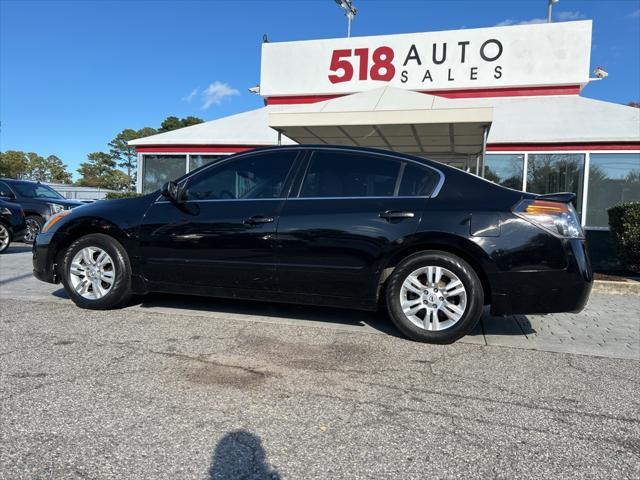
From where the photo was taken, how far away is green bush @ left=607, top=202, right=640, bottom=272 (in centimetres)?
736

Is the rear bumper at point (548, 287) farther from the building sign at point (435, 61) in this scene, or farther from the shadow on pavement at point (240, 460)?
the building sign at point (435, 61)

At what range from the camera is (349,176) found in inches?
167

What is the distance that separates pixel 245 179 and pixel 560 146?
8.70 m

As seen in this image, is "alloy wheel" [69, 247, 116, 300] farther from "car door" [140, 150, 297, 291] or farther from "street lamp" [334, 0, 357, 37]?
"street lamp" [334, 0, 357, 37]

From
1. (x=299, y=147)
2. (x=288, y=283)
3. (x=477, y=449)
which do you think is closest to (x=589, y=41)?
(x=299, y=147)

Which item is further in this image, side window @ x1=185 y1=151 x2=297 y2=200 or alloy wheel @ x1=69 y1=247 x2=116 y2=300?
alloy wheel @ x1=69 y1=247 x2=116 y2=300

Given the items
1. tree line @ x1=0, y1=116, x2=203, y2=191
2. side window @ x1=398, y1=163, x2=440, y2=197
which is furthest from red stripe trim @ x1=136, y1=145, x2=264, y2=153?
tree line @ x1=0, y1=116, x2=203, y2=191

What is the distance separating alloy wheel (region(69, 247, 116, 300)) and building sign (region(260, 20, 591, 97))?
1072cm

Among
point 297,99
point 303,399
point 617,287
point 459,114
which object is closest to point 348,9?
point 297,99

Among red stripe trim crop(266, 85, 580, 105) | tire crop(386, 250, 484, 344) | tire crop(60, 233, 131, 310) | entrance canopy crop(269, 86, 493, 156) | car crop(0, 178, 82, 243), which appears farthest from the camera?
red stripe trim crop(266, 85, 580, 105)

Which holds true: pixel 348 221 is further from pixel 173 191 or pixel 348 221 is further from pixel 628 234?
pixel 628 234

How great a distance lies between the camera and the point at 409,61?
13.5m

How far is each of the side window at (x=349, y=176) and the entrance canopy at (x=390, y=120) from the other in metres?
4.11

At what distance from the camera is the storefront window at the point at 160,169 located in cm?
1305
